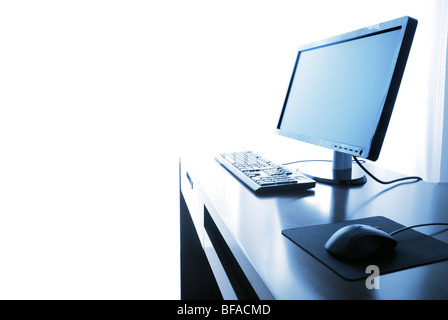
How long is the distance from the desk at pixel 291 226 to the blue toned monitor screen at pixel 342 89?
6.6 inches

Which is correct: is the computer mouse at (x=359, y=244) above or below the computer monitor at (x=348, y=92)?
below

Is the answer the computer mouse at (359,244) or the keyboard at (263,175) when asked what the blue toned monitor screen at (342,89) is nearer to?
the keyboard at (263,175)

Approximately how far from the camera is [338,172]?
1084mm

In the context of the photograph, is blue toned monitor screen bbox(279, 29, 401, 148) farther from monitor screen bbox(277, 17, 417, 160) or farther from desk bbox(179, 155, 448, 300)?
desk bbox(179, 155, 448, 300)

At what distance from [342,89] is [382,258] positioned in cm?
59

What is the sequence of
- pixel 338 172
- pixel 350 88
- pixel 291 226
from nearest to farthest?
pixel 291 226 < pixel 350 88 < pixel 338 172

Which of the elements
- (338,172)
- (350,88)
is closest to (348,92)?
(350,88)

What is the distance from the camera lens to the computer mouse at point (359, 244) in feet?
1.75

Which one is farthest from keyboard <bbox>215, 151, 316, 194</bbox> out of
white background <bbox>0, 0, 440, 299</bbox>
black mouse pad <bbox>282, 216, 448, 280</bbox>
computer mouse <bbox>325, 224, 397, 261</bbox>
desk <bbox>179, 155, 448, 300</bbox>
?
white background <bbox>0, 0, 440, 299</bbox>

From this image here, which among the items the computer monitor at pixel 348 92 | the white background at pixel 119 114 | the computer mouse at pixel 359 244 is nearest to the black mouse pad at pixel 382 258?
the computer mouse at pixel 359 244

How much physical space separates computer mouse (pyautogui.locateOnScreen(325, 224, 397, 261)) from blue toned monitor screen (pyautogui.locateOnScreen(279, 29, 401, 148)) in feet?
1.17

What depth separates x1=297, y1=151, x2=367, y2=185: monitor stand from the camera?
1.03 meters

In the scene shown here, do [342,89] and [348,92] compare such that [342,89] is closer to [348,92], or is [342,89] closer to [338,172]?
[348,92]
